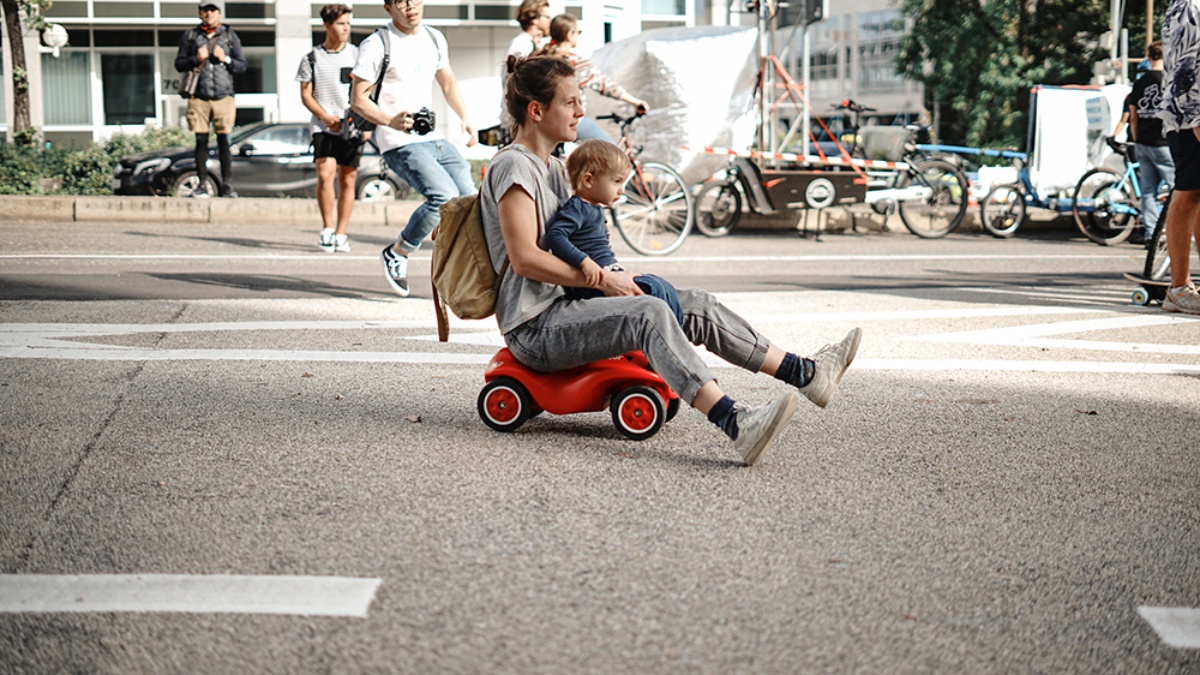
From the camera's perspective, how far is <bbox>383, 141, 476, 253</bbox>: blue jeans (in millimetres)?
7777

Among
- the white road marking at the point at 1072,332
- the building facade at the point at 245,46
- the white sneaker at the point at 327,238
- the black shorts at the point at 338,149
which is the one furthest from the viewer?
the building facade at the point at 245,46

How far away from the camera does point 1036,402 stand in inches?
206

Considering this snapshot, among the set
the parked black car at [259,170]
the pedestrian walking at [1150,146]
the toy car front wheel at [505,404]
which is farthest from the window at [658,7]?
the toy car front wheel at [505,404]

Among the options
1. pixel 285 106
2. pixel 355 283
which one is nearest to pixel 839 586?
pixel 355 283

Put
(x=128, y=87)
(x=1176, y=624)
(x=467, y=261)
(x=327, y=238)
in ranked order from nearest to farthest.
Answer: (x=1176, y=624), (x=467, y=261), (x=327, y=238), (x=128, y=87)

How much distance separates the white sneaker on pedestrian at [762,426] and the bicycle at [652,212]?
8.02 m

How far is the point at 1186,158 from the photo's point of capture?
7270 millimetres

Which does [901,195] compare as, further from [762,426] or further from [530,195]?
[762,426]

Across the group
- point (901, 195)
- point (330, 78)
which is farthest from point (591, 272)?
point (901, 195)

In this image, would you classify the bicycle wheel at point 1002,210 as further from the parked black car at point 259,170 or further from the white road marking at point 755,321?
the parked black car at point 259,170

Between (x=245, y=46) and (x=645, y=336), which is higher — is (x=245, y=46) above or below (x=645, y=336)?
above

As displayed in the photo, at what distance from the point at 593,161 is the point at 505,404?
0.85 m

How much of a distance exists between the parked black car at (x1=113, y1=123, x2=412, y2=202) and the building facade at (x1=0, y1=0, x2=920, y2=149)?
1200cm

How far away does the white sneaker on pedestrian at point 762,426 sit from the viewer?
3932mm
